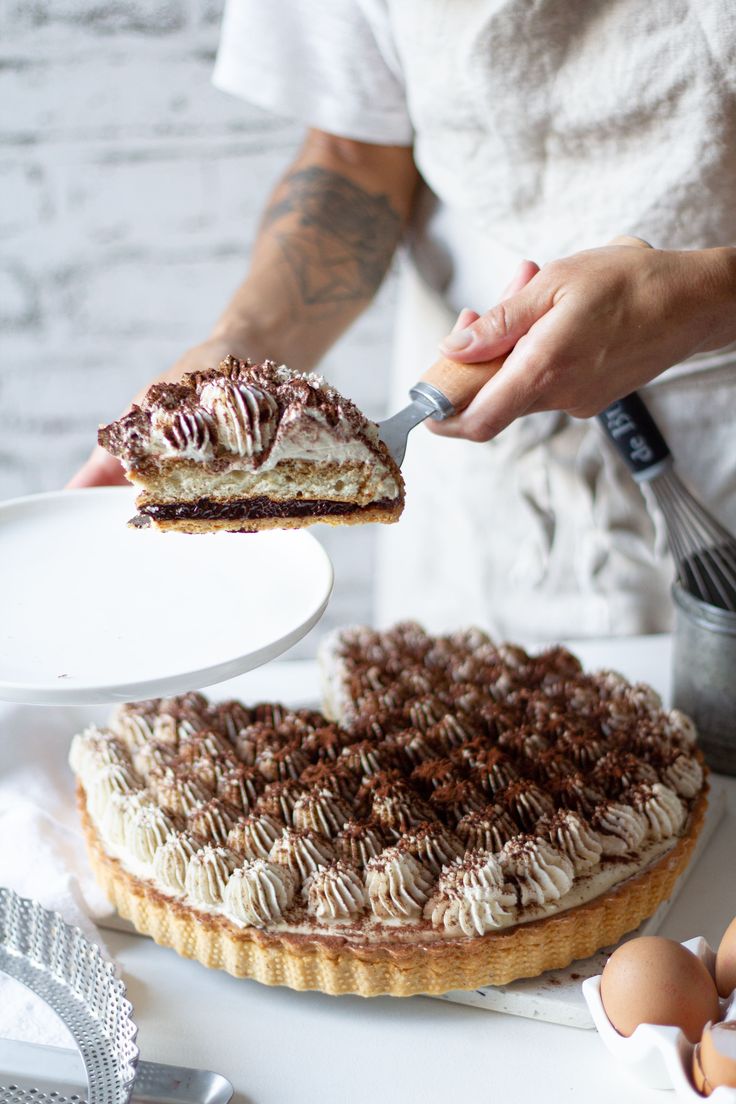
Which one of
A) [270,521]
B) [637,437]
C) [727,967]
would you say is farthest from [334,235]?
[727,967]

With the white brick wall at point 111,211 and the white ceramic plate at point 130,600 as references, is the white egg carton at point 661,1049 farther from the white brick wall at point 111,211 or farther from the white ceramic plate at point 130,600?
the white brick wall at point 111,211

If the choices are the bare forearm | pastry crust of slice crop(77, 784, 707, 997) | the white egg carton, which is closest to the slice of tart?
pastry crust of slice crop(77, 784, 707, 997)

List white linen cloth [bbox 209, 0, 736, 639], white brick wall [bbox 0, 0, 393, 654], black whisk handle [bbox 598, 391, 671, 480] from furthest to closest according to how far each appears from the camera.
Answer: white brick wall [bbox 0, 0, 393, 654] → black whisk handle [bbox 598, 391, 671, 480] → white linen cloth [bbox 209, 0, 736, 639]

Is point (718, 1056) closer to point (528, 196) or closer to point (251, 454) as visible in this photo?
point (251, 454)

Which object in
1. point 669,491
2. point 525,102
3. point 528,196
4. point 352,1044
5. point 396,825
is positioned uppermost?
point 525,102

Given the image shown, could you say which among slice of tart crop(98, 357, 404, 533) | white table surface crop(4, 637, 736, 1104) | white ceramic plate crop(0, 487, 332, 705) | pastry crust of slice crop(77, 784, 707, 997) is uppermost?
slice of tart crop(98, 357, 404, 533)

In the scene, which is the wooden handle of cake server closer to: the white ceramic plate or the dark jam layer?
the dark jam layer

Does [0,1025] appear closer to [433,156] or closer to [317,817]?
[317,817]
